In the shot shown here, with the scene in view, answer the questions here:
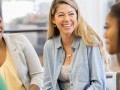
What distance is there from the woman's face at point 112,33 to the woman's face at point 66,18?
869 mm

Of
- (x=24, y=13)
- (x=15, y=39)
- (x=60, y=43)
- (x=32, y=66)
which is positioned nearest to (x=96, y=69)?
(x=60, y=43)

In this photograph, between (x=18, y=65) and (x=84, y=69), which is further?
(x=18, y=65)

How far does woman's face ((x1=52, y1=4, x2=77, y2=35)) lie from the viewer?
2.02m

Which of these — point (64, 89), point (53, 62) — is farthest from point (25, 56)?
point (64, 89)

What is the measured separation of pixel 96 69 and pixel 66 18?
43 centimetres

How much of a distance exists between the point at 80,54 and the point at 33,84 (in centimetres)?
48

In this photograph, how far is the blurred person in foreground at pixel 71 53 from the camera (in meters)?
1.93

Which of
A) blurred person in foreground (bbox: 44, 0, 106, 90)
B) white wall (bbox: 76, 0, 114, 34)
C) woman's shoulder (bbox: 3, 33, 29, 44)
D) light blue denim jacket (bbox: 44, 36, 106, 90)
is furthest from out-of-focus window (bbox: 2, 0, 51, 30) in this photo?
light blue denim jacket (bbox: 44, 36, 106, 90)

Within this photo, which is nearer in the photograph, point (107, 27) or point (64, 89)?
point (107, 27)

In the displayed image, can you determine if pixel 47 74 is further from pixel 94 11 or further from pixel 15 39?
pixel 94 11

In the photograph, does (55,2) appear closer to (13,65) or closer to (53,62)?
(53,62)

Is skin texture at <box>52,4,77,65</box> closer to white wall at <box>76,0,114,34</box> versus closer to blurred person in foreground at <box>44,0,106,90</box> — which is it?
blurred person in foreground at <box>44,0,106,90</box>

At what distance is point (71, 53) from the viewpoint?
2.02 metres

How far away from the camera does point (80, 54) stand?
1.96 m
